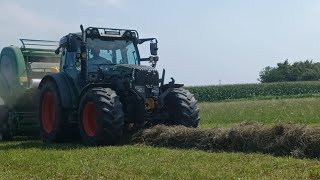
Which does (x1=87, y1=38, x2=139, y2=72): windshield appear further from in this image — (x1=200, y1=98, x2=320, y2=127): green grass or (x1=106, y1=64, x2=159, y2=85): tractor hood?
(x1=200, y1=98, x2=320, y2=127): green grass

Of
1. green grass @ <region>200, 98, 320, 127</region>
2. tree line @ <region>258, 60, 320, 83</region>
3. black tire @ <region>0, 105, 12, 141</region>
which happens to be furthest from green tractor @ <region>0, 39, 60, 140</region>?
tree line @ <region>258, 60, 320, 83</region>

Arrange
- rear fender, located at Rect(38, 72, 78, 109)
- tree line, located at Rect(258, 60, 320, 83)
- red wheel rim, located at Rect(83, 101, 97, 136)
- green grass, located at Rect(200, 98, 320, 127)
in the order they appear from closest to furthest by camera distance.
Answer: red wheel rim, located at Rect(83, 101, 97, 136) → rear fender, located at Rect(38, 72, 78, 109) → green grass, located at Rect(200, 98, 320, 127) → tree line, located at Rect(258, 60, 320, 83)

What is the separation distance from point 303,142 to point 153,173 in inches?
109

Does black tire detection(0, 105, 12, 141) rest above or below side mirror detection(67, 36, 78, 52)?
below

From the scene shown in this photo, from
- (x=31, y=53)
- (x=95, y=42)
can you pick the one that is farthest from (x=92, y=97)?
(x=31, y=53)

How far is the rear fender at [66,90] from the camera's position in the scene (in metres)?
12.2

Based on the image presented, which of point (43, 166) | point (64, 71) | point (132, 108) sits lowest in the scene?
point (43, 166)

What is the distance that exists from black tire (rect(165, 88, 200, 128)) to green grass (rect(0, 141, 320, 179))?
219 centimetres

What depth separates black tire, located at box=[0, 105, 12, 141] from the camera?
14.5 m

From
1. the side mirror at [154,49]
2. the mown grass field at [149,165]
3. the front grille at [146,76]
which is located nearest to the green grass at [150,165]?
the mown grass field at [149,165]

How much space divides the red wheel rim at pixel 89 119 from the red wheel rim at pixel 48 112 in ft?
5.77

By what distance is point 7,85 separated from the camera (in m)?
15.2

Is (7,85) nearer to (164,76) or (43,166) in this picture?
(164,76)

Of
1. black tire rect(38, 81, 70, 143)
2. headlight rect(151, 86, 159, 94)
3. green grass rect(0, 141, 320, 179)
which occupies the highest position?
headlight rect(151, 86, 159, 94)
